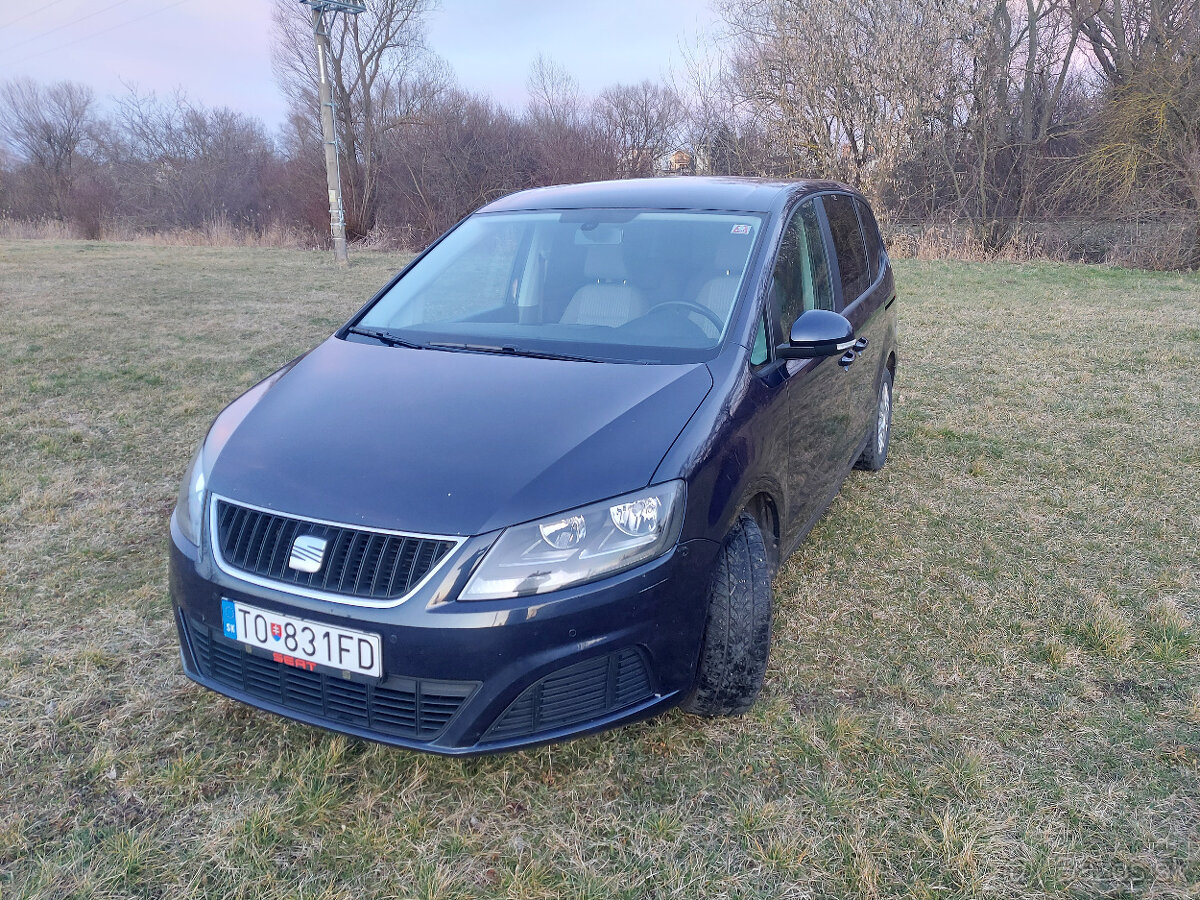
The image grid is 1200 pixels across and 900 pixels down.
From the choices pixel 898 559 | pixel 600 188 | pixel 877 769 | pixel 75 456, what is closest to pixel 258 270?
pixel 75 456

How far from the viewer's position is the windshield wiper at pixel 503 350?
2803 millimetres

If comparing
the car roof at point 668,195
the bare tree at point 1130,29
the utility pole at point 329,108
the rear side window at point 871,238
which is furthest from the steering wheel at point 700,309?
the bare tree at point 1130,29

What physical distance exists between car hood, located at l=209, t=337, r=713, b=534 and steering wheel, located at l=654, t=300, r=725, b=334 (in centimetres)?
28

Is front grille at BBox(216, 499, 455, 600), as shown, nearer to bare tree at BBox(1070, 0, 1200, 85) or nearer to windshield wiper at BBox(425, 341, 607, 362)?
windshield wiper at BBox(425, 341, 607, 362)

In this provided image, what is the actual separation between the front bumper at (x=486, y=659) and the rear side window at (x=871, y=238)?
305 cm

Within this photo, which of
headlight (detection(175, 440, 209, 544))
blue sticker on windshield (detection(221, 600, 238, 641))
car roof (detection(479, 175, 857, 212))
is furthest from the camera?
car roof (detection(479, 175, 857, 212))

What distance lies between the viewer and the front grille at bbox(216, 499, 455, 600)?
6.56 feet

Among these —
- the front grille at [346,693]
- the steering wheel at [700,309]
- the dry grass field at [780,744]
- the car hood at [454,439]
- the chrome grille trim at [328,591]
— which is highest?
the steering wheel at [700,309]

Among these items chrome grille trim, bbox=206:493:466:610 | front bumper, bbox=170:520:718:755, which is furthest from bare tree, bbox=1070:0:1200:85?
chrome grille trim, bbox=206:493:466:610

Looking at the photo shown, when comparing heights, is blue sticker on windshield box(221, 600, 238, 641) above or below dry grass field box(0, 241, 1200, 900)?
above

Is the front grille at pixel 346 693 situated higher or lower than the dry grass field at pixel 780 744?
higher

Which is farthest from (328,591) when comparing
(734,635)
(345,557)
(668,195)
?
(668,195)

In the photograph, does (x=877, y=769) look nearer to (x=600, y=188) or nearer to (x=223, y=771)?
(x=223, y=771)

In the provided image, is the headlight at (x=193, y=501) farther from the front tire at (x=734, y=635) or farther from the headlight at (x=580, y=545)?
the front tire at (x=734, y=635)
